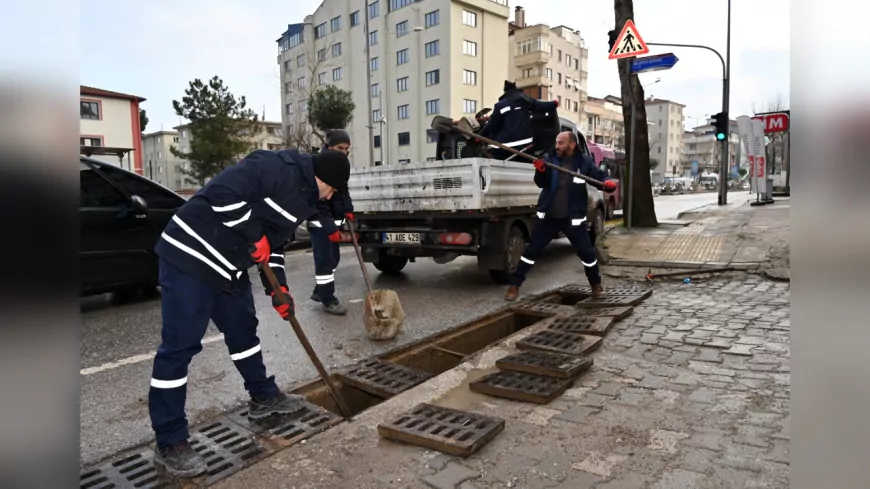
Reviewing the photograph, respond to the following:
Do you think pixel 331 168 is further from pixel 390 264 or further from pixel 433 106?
pixel 433 106

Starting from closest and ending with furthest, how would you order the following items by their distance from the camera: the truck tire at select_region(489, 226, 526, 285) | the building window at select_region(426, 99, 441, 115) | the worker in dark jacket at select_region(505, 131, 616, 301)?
the worker in dark jacket at select_region(505, 131, 616, 301), the truck tire at select_region(489, 226, 526, 285), the building window at select_region(426, 99, 441, 115)

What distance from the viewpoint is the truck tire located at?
6.60 m

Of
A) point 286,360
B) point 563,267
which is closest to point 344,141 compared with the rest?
point 286,360

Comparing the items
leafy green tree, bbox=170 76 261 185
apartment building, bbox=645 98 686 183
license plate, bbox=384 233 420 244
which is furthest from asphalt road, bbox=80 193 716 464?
apartment building, bbox=645 98 686 183

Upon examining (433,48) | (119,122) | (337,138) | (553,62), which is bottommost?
(337,138)

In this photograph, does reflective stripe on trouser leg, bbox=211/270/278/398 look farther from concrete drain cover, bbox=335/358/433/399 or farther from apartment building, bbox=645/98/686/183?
apartment building, bbox=645/98/686/183

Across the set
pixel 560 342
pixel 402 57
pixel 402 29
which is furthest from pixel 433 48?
pixel 560 342

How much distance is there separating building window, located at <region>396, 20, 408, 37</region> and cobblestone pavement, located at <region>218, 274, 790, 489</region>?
43.4m

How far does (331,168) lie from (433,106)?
40.8 metres

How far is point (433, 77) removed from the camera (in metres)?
42.1

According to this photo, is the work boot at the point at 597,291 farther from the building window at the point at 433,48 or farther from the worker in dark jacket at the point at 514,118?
the building window at the point at 433,48
